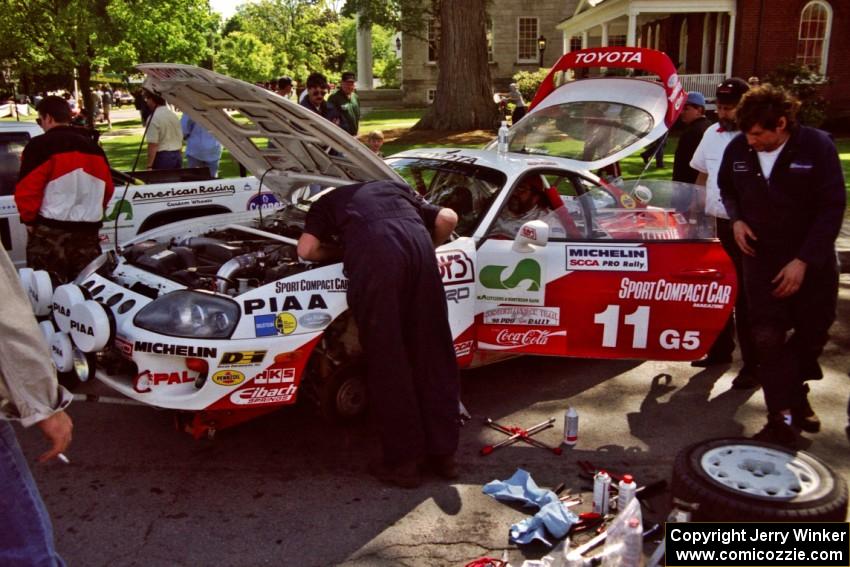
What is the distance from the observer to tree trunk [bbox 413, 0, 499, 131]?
19391 millimetres

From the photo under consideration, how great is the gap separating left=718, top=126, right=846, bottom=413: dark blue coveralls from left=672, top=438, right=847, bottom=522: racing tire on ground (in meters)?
0.92

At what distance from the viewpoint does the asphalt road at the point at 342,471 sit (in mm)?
3436

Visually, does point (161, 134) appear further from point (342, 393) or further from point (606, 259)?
point (606, 259)

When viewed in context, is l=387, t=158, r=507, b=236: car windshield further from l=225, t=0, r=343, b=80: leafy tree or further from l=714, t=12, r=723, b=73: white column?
l=225, t=0, r=343, b=80: leafy tree

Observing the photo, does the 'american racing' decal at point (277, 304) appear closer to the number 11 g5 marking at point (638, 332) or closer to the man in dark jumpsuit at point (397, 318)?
the man in dark jumpsuit at point (397, 318)

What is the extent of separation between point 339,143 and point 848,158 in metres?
14.5

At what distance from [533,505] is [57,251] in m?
3.85

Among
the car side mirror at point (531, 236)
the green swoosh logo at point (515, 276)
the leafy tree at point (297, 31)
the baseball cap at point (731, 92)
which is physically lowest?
the green swoosh logo at point (515, 276)

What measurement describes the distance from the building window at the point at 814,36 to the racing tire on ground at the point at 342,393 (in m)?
24.2

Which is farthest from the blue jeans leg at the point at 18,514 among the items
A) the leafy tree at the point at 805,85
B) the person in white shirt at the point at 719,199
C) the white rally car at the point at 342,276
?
the leafy tree at the point at 805,85

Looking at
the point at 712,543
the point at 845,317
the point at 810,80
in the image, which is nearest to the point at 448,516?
the point at 712,543

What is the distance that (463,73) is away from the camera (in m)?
19.8

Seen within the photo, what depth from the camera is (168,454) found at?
170 inches

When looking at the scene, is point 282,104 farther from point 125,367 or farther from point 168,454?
point 168,454
